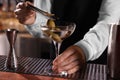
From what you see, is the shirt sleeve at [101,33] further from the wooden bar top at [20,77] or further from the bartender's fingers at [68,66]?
the wooden bar top at [20,77]

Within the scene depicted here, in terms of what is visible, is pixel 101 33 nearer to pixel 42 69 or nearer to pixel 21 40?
pixel 42 69

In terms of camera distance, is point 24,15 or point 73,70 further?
point 24,15

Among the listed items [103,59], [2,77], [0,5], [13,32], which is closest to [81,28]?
[103,59]

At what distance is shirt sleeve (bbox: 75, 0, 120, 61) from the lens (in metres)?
1.20

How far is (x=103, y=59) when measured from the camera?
1785 mm

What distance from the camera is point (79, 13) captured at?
5.63 ft

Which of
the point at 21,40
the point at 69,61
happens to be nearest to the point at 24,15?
the point at 69,61

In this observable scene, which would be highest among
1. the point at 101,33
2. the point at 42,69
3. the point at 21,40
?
the point at 101,33

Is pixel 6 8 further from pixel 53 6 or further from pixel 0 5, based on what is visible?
pixel 53 6

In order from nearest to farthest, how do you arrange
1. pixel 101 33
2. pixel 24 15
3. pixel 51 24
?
pixel 51 24, pixel 101 33, pixel 24 15

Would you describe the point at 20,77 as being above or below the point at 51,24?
below

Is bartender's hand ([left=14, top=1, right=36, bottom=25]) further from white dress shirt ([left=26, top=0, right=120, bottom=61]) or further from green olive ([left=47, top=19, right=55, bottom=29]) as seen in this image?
green olive ([left=47, top=19, right=55, bottom=29])

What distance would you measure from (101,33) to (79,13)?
443 mm

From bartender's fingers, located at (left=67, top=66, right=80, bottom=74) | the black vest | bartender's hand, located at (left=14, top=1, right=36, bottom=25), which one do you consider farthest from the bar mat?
the black vest
